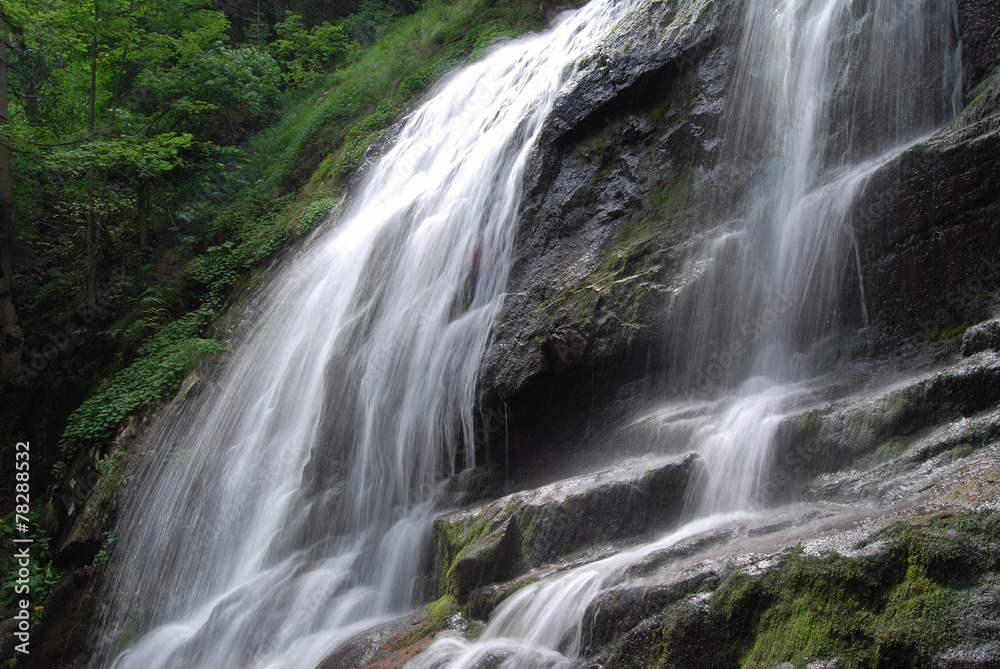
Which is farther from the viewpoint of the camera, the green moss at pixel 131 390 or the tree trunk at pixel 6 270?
the tree trunk at pixel 6 270

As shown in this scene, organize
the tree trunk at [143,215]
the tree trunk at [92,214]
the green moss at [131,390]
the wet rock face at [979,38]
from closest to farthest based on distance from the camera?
the wet rock face at [979,38]
the green moss at [131,390]
the tree trunk at [92,214]
the tree trunk at [143,215]

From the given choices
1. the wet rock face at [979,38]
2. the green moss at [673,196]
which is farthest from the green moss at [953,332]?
the green moss at [673,196]

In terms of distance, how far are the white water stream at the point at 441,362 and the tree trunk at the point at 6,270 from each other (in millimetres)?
3943

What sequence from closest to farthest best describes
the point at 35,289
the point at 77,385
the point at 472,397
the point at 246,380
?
1. the point at 472,397
2. the point at 246,380
3. the point at 77,385
4. the point at 35,289

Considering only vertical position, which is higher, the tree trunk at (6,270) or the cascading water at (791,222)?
the tree trunk at (6,270)

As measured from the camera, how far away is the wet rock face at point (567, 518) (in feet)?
12.6

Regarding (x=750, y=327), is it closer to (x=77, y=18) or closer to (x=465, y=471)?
(x=465, y=471)

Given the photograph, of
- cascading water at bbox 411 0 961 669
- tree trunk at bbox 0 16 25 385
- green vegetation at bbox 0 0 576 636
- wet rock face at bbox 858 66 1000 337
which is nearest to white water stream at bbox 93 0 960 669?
cascading water at bbox 411 0 961 669

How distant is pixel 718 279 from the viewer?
481cm

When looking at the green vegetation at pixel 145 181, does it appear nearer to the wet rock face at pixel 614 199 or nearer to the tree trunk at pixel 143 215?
the tree trunk at pixel 143 215

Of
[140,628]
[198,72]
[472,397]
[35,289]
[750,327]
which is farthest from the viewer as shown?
[198,72]

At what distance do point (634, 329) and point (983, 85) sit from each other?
2.69 metres

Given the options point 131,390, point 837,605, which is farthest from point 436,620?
point 131,390

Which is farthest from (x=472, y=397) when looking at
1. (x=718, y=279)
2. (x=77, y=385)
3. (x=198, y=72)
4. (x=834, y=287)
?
(x=198, y=72)
